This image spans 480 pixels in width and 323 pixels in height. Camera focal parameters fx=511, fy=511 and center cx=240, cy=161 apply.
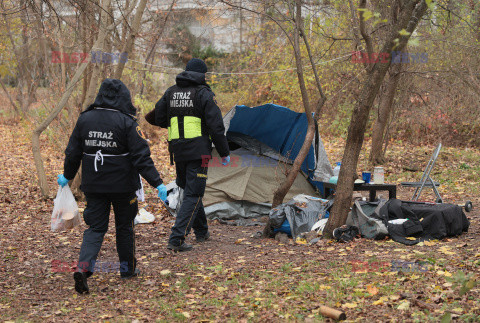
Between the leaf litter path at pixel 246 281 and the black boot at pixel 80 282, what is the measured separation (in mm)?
65

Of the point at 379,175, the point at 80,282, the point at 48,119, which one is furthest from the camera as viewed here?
the point at 48,119

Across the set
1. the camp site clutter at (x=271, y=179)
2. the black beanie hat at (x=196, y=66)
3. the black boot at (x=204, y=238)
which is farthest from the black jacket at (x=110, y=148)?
the camp site clutter at (x=271, y=179)

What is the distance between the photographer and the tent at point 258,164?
7457mm

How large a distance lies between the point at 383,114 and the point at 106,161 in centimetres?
841

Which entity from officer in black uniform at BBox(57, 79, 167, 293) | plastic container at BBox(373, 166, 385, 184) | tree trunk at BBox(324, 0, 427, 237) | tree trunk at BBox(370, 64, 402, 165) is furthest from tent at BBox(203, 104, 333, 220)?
tree trunk at BBox(370, 64, 402, 165)

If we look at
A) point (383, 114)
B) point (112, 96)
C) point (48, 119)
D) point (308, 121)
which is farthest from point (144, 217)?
point (383, 114)

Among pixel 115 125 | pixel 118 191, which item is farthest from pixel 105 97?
pixel 118 191

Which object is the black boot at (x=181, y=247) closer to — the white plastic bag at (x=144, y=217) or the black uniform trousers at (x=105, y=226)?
the black uniform trousers at (x=105, y=226)

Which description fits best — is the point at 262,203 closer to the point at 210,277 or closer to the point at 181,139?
the point at 181,139

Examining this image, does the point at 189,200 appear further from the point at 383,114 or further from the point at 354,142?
the point at 383,114

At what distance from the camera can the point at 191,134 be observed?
569 centimetres

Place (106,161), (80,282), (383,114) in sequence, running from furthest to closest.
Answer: (383,114), (106,161), (80,282)

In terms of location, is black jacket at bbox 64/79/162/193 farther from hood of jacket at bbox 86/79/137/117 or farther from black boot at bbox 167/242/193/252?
black boot at bbox 167/242/193/252

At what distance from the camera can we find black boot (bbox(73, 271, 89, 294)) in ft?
13.9
